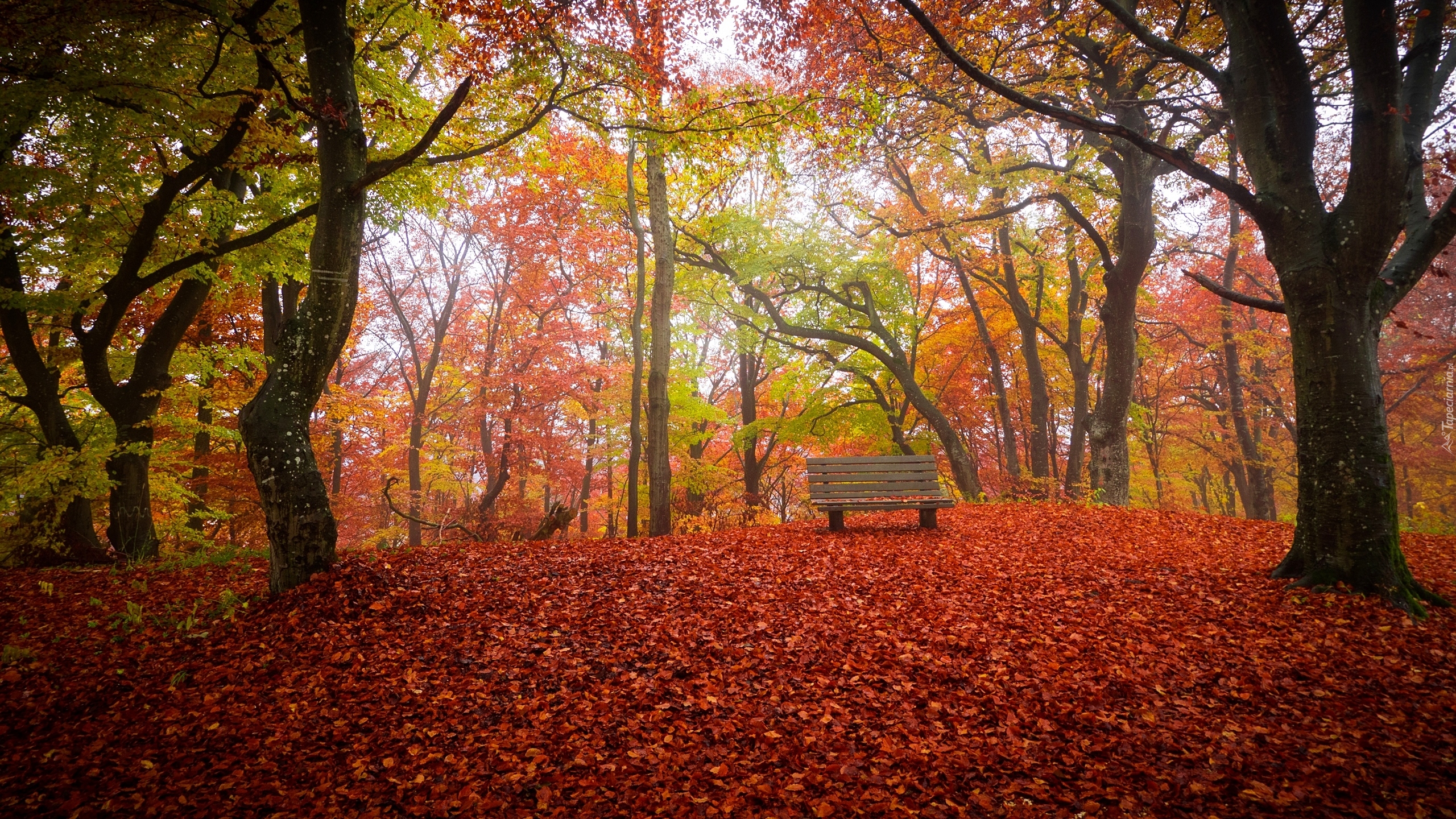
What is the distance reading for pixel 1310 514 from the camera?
4617 millimetres

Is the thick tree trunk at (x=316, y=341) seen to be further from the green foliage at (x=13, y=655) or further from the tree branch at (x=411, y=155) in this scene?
the green foliage at (x=13, y=655)

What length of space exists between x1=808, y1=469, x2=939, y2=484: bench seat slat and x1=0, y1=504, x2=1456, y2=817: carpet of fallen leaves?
2283 mm

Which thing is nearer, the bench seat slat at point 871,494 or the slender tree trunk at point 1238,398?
the bench seat slat at point 871,494

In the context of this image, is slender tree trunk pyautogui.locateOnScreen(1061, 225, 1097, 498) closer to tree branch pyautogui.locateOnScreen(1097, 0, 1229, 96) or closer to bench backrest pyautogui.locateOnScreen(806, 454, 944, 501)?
bench backrest pyautogui.locateOnScreen(806, 454, 944, 501)

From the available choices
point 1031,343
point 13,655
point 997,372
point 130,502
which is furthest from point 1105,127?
point 130,502

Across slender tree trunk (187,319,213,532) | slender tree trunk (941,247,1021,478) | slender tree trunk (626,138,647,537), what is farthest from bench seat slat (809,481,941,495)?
slender tree trunk (187,319,213,532)

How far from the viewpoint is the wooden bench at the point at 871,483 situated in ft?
24.0

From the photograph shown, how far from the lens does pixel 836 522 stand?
736 cm

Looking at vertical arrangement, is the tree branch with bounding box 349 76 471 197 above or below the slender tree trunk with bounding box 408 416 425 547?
above

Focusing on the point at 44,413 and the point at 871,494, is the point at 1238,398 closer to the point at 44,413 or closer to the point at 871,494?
the point at 871,494

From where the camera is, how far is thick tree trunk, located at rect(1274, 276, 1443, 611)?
4320 millimetres

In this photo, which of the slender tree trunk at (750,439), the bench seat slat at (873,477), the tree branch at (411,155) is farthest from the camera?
the slender tree trunk at (750,439)

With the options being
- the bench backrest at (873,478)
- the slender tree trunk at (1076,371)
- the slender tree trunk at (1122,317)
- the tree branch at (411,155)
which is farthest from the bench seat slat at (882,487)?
the slender tree trunk at (1076,371)

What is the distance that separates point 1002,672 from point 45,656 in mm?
5876
